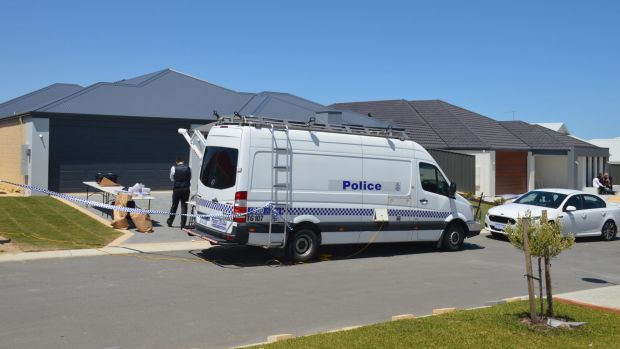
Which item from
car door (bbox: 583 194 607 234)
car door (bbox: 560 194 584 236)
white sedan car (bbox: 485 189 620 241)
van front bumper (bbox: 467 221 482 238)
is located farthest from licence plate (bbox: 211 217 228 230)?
car door (bbox: 583 194 607 234)

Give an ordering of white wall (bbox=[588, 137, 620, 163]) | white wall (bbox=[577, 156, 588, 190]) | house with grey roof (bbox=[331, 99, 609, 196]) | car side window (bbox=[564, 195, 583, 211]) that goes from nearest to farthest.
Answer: car side window (bbox=[564, 195, 583, 211]) < house with grey roof (bbox=[331, 99, 609, 196]) < white wall (bbox=[577, 156, 588, 190]) < white wall (bbox=[588, 137, 620, 163])

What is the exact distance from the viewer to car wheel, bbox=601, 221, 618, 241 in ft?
61.3

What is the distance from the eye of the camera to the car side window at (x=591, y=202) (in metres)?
18.5

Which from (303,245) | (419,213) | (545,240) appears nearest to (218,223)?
(303,245)

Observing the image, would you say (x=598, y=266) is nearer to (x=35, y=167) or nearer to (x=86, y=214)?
(x=86, y=214)

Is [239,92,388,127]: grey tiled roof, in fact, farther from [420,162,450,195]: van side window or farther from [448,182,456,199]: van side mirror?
[448,182,456,199]: van side mirror

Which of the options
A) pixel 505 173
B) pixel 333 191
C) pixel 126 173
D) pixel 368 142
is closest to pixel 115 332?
pixel 333 191

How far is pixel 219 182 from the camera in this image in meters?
12.5

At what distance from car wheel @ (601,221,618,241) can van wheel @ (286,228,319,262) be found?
33.5 feet

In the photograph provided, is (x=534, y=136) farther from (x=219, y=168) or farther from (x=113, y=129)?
(x=219, y=168)

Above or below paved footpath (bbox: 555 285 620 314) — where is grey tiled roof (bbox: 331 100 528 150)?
above

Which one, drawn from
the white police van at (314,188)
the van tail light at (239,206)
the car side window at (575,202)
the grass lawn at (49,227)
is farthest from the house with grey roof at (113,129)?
the van tail light at (239,206)

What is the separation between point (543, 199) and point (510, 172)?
60.0 ft

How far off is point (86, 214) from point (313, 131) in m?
7.85
